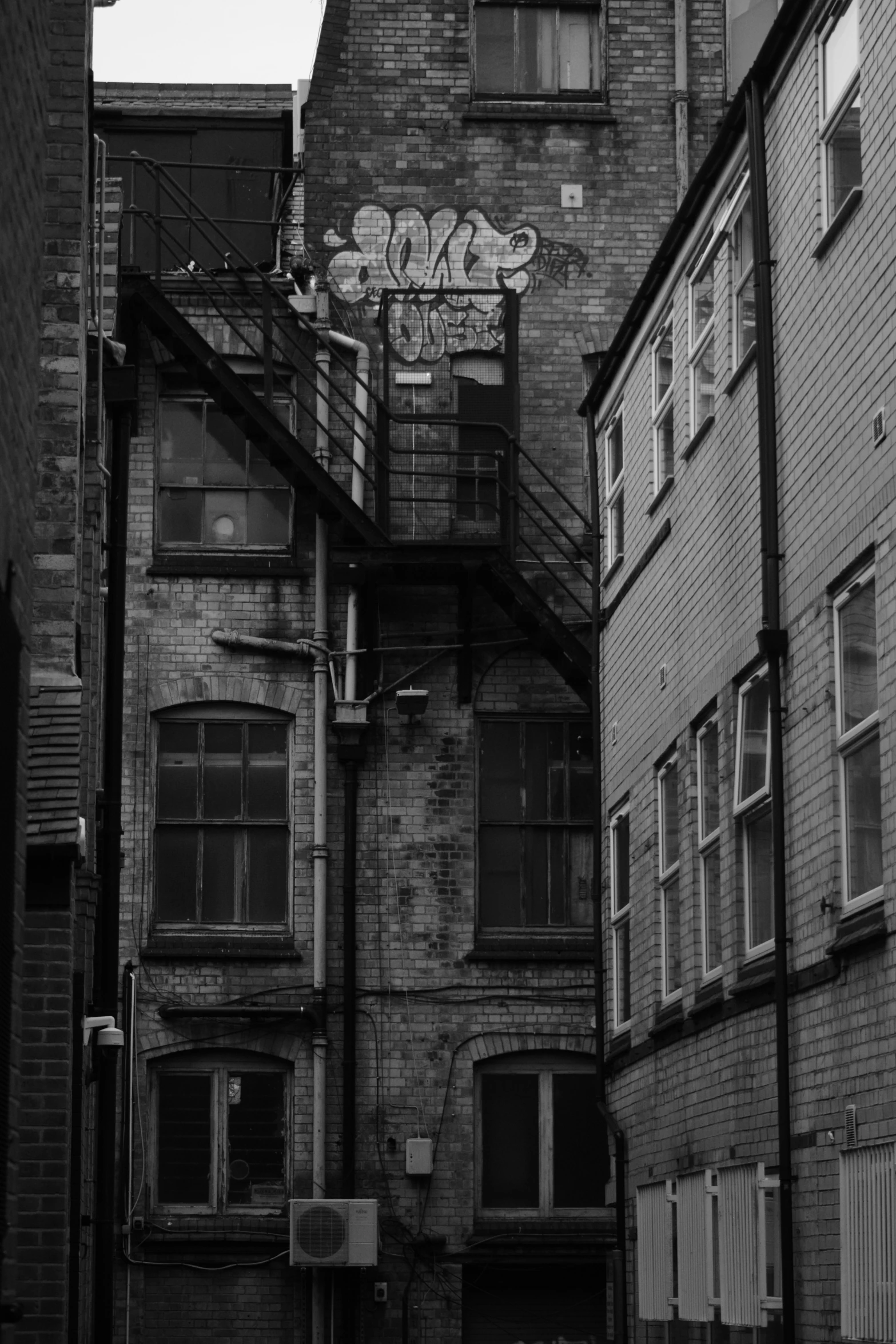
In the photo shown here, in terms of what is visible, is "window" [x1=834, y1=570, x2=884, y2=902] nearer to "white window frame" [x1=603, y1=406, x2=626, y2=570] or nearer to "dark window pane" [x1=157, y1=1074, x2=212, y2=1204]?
"white window frame" [x1=603, y1=406, x2=626, y2=570]

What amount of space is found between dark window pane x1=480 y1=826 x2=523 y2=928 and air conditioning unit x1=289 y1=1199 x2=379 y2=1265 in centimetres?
308

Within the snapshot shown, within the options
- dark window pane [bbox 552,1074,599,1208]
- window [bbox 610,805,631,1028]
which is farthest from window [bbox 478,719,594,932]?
window [bbox 610,805,631,1028]

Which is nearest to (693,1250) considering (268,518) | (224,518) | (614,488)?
(614,488)

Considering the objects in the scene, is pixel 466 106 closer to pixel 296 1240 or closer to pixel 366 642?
pixel 366 642

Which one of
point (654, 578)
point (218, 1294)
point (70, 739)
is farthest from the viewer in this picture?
point (218, 1294)

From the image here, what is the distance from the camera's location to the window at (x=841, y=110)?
419 inches

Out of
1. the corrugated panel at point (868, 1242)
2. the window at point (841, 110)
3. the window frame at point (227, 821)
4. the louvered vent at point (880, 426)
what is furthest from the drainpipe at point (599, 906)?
the louvered vent at point (880, 426)

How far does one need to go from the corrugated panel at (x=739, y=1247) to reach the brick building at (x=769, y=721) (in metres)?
0.02

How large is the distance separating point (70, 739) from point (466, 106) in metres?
13.1

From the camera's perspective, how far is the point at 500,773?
20469mm

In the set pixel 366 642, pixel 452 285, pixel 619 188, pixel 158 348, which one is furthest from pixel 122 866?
pixel 619 188

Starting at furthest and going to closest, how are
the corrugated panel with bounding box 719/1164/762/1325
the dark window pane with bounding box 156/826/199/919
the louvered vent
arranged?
the dark window pane with bounding box 156/826/199/919, the corrugated panel with bounding box 719/1164/762/1325, the louvered vent

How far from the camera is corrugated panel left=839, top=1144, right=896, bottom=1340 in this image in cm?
915

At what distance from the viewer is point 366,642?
20.4 meters
